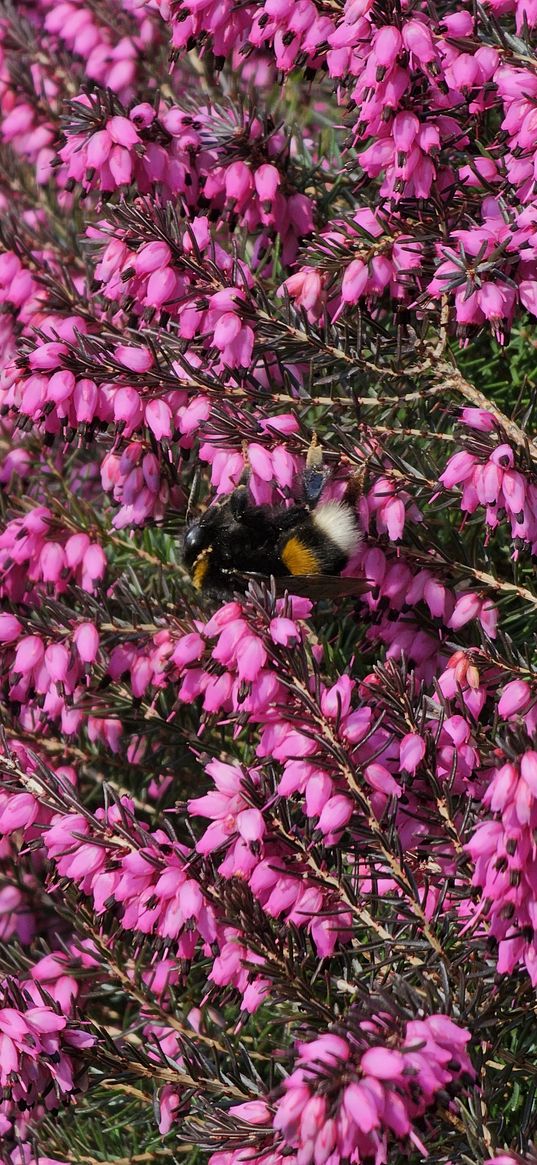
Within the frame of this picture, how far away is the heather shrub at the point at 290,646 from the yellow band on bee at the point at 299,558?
0.08 meters

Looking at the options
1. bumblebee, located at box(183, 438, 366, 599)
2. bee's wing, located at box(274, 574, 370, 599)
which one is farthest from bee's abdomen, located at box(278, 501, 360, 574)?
bee's wing, located at box(274, 574, 370, 599)

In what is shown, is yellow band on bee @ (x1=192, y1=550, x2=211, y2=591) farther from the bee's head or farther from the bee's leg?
the bee's leg

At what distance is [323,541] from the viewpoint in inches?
92.4

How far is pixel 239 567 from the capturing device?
2486 mm

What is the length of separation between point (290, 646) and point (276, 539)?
0.47 m

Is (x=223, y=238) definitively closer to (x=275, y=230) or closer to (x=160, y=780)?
(x=275, y=230)

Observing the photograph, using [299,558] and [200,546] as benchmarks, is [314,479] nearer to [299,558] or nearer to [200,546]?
[299,558]

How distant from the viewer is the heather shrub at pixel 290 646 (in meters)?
2.00

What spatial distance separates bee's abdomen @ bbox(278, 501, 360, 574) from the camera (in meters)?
2.33

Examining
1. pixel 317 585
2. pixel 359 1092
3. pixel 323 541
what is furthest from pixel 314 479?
pixel 359 1092

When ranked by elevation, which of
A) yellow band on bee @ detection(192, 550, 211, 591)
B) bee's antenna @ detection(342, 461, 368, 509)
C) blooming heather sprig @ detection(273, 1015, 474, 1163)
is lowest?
blooming heather sprig @ detection(273, 1015, 474, 1163)

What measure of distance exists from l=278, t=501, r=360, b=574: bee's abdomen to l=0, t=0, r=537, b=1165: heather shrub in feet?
0.18

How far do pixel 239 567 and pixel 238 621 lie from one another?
39 centimetres

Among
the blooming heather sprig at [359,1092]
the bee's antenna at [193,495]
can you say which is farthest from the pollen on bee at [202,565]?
the blooming heather sprig at [359,1092]
